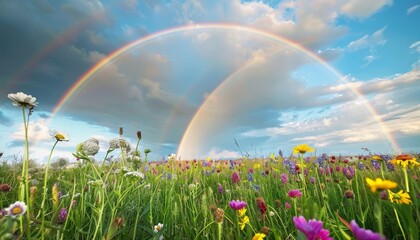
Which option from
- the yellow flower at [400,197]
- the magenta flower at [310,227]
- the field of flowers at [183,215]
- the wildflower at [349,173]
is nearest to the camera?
the magenta flower at [310,227]

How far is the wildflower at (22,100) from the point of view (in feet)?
6.04

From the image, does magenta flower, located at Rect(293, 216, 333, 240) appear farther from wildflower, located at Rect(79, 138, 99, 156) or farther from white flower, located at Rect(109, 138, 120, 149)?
white flower, located at Rect(109, 138, 120, 149)

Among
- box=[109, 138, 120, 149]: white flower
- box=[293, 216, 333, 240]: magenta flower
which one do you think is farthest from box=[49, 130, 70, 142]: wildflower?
box=[293, 216, 333, 240]: magenta flower

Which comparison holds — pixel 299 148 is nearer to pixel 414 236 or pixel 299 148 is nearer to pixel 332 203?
pixel 332 203

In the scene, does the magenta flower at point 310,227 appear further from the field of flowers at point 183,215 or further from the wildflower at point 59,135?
the wildflower at point 59,135

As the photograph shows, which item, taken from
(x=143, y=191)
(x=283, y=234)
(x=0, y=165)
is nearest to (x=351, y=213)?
(x=283, y=234)

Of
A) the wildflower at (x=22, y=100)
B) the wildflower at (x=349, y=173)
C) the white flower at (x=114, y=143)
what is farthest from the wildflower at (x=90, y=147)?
the wildflower at (x=349, y=173)

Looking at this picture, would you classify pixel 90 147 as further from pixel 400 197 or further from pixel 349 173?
pixel 349 173

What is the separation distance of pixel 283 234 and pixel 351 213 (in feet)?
2.22

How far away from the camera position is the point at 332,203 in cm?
273

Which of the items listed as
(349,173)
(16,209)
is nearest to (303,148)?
(349,173)

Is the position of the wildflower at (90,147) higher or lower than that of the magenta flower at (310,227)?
higher

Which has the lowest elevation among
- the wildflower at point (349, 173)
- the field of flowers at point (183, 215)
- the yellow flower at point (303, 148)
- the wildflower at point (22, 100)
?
the field of flowers at point (183, 215)

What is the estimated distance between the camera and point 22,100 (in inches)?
73.2
